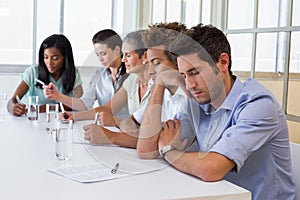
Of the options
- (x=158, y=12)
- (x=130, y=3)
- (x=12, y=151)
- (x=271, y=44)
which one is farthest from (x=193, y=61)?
(x=130, y=3)

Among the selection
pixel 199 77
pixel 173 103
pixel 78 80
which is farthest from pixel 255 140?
pixel 78 80

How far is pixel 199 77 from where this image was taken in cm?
141

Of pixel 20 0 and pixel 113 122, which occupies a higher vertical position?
pixel 20 0

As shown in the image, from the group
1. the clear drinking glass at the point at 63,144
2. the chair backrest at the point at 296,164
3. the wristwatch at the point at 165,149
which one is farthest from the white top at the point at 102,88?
the chair backrest at the point at 296,164

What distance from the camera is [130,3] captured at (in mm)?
4199

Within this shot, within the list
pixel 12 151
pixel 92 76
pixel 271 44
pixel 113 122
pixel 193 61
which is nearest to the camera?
pixel 193 61

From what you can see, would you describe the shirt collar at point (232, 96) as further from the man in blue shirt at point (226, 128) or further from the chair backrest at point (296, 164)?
the chair backrest at point (296, 164)

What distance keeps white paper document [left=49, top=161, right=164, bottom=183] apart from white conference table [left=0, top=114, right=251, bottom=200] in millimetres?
26

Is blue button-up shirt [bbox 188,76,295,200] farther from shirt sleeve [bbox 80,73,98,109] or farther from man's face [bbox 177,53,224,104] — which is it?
shirt sleeve [bbox 80,73,98,109]

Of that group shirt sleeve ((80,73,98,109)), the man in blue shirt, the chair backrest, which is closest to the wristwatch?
the man in blue shirt

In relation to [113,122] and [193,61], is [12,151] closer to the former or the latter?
[113,122]

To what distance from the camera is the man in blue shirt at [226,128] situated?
1251 mm

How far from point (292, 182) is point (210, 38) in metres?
0.57

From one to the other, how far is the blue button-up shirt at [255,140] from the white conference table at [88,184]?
0.14 meters
